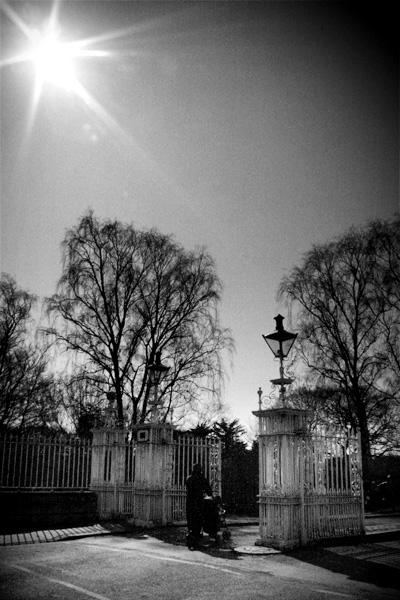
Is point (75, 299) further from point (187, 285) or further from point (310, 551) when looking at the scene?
point (310, 551)

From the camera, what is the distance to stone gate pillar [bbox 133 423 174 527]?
15336 mm

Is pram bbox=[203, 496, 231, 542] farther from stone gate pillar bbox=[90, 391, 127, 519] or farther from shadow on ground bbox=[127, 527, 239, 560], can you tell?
stone gate pillar bbox=[90, 391, 127, 519]

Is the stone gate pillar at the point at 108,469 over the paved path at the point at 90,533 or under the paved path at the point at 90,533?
over

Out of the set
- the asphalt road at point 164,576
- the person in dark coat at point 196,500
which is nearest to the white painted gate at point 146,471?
the person in dark coat at point 196,500

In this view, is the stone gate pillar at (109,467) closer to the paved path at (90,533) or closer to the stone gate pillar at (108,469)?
the stone gate pillar at (108,469)

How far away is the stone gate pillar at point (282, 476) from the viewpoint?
1131 centimetres

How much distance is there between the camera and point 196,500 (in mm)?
12898

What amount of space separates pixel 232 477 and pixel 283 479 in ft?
43.4

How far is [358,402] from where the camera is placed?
23.8m

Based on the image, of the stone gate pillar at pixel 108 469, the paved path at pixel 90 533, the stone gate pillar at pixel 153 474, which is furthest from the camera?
the stone gate pillar at pixel 108 469

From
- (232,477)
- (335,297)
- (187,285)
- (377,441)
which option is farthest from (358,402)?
(187,285)

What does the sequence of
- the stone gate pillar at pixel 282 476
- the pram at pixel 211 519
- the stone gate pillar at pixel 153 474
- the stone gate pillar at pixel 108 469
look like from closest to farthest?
1. the stone gate pillar at pixel 282 476
2. the pram at pixel 211 519
3. the stone gate pillar at pixel 153 474
4. the stone gate pillar at pixel 108 469

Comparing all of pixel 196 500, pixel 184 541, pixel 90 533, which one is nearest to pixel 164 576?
pixel 184 541

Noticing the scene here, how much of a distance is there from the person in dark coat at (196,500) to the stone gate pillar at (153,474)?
2541 millimetres
